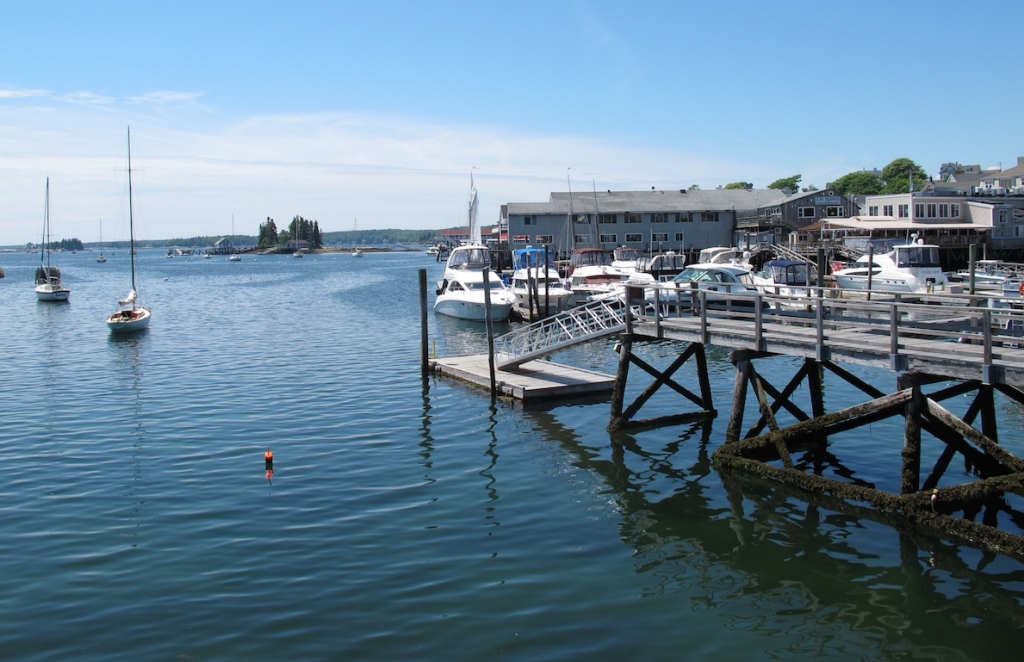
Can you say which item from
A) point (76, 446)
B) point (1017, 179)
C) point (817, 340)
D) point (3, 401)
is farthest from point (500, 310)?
point (1017, 179)

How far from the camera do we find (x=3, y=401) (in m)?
28.0

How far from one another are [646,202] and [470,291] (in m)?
50.4

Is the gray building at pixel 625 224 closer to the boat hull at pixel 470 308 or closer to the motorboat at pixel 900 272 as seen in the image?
the boat hull at pixel 470 308

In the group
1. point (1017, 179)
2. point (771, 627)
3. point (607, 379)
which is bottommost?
point (771, 627)

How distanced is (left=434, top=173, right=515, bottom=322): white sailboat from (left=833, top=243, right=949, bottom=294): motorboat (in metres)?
18.1

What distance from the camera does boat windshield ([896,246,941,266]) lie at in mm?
A: 49469

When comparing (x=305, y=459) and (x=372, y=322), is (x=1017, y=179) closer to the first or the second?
(x=372, y=322)

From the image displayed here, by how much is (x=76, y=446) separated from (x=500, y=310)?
30.4 metres

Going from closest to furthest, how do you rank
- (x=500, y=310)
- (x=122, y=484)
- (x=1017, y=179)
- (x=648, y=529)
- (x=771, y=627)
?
(x=771, y=627) < (x=648, y=529) < (x=122, y=484) < (x=500, y=310) < (x=1017, y=179)

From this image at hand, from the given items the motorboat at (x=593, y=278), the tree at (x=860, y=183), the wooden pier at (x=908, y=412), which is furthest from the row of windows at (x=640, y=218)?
the tree at (x=860, y=183)

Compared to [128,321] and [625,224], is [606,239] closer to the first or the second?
[625,224]

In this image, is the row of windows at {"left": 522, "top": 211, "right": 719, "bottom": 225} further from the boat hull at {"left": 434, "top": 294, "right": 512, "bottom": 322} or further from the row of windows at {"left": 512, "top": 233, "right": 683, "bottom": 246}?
the boat hull at {"left": 434, "top": 294, "right": 512, "bottom": 322}

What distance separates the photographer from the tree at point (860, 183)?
579 feet

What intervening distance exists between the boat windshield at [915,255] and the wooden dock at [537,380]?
91.4 ft
